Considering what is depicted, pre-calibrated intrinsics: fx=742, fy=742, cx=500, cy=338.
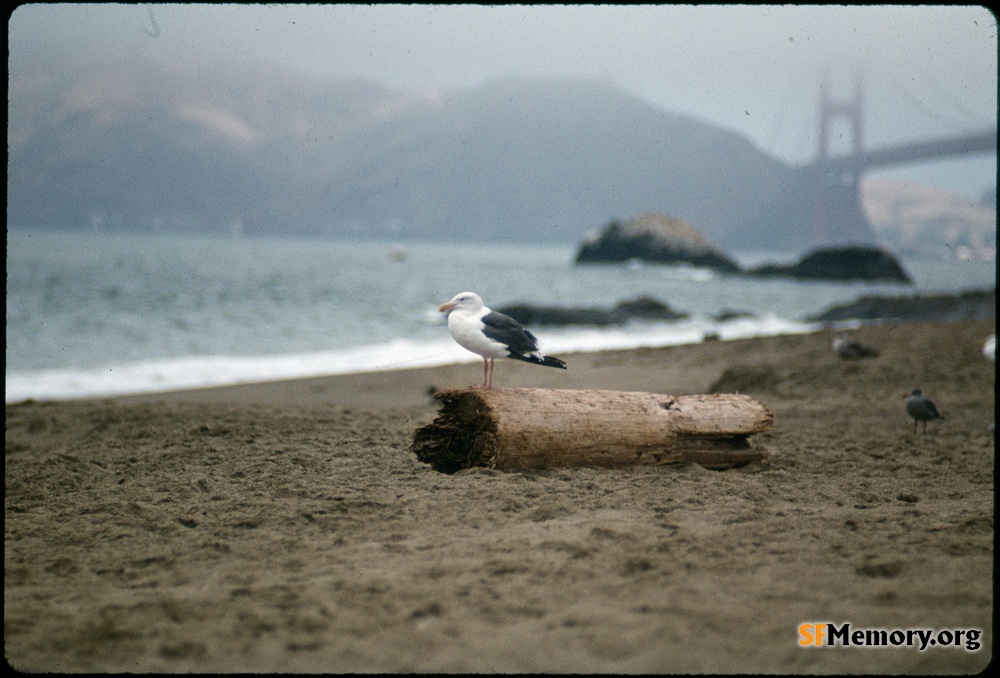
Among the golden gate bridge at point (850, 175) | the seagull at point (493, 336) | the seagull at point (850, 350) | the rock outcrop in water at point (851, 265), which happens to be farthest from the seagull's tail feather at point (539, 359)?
the rock outcrop in water at point (851, 265)

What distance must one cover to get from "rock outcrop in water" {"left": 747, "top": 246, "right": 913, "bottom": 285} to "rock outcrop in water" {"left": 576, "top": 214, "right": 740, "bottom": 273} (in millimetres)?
5056

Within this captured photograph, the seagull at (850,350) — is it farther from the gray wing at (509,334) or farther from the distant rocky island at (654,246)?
the distant rocky island at (654,246)

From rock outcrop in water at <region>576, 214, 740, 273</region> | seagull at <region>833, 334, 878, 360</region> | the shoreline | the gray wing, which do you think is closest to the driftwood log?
the gray wing

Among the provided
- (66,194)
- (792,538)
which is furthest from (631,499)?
(66,194)

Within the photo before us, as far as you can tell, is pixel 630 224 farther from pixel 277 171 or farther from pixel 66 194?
pixel 66 194

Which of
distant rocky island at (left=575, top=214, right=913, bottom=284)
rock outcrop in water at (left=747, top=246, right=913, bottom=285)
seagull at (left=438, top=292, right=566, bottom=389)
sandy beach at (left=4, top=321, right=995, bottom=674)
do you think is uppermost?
distant rocky island at (left=575, top=214, right=913, bottom=284)

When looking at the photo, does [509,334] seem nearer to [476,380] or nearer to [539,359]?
[539,359]

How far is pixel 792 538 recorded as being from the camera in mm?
2965

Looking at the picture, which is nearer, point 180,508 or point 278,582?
point 278,582

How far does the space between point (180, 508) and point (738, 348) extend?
26.8ft

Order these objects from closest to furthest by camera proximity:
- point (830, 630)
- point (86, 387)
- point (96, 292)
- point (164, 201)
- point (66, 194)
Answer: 1. point (830, 630)
2. point (86, 387)
3. point (96, 292)
4. point (66, 194)
5. point (164, 201)

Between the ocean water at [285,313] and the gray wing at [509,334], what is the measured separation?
36 cm

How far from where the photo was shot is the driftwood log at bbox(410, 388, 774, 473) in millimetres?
4109

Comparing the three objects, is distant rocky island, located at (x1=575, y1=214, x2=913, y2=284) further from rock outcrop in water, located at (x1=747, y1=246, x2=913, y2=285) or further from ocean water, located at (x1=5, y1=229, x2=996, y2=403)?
ocean water, located at (x1=5, y1=229, x2=996, y2=403)
